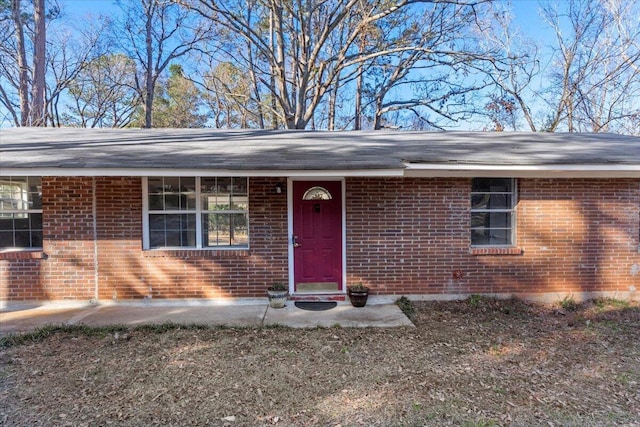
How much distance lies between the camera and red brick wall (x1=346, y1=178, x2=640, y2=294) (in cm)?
654

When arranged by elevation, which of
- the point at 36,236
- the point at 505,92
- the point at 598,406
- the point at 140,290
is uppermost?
the point at 505,92

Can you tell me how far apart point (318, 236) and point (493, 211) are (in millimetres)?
3217

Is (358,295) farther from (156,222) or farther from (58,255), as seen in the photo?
(58,255)

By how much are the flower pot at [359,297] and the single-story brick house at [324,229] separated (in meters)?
0.34

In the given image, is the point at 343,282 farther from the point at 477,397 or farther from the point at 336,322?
the point at 477,397

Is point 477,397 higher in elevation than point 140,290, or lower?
lower

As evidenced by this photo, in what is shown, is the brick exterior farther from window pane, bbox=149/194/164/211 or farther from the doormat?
the doormat

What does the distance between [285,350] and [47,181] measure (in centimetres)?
492

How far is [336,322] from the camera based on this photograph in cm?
554

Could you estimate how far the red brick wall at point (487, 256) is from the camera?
6.54 m

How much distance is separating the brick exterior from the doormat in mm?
569

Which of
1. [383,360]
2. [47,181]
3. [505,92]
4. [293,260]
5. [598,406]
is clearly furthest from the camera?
[505,92]

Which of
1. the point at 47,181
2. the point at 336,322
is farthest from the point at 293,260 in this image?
the point at 47,181

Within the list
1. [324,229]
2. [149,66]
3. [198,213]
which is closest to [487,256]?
[324,229]
